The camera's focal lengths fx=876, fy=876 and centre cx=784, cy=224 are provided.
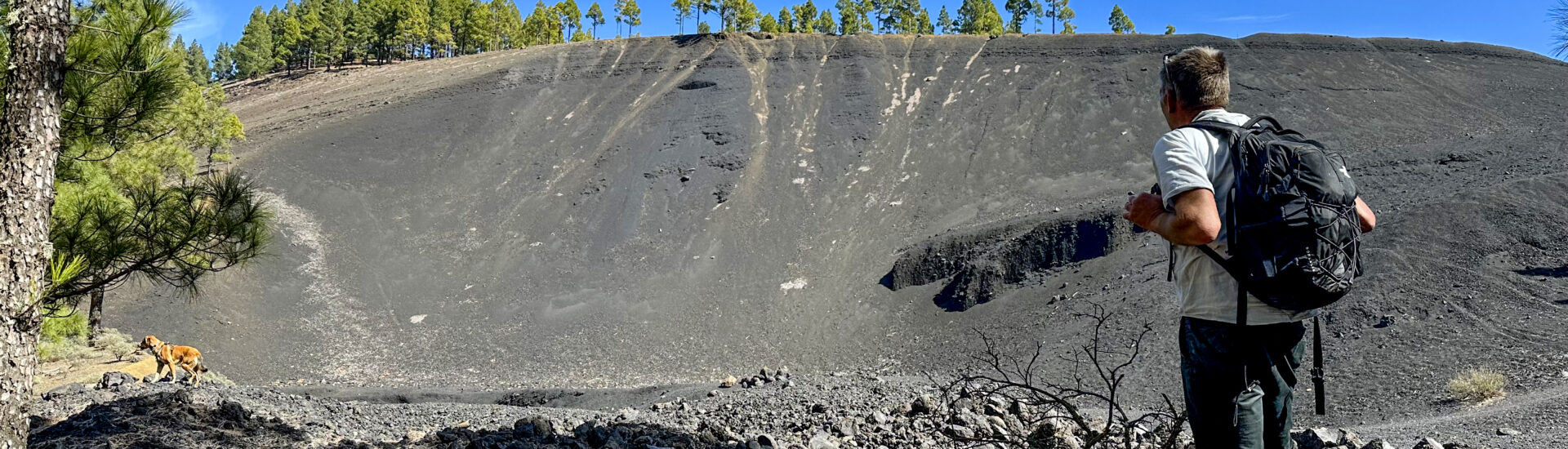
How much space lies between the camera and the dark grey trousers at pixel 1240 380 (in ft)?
7.48

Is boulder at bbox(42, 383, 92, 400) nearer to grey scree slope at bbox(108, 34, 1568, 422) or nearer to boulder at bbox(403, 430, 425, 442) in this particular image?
boulder at bbox(403, 430, 425, 442)

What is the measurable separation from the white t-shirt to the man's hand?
2.3 inches

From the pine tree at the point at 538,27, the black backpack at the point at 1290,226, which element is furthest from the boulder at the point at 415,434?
the pine tree at the point at 538,27

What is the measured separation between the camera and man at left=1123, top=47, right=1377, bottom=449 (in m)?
2.18

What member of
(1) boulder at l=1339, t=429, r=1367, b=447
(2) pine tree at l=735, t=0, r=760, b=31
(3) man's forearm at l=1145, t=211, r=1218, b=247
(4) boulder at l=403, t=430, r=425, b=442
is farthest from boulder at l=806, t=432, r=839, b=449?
(2) pine tree at l=735, t=0, r=760, b=31

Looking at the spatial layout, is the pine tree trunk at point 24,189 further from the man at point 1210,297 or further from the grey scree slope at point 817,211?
the grey scree slope at point 817,211

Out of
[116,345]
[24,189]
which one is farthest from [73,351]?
[24,189]

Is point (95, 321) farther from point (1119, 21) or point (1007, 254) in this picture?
point (1119, 21)

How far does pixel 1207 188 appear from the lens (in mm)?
2145

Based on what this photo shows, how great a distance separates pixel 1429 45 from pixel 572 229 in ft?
112

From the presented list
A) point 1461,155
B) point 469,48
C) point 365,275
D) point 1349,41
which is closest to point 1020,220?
point 1461,155

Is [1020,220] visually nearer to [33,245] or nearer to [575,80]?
[33,245]

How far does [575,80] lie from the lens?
127 ft

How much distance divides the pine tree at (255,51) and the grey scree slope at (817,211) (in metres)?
18.8
